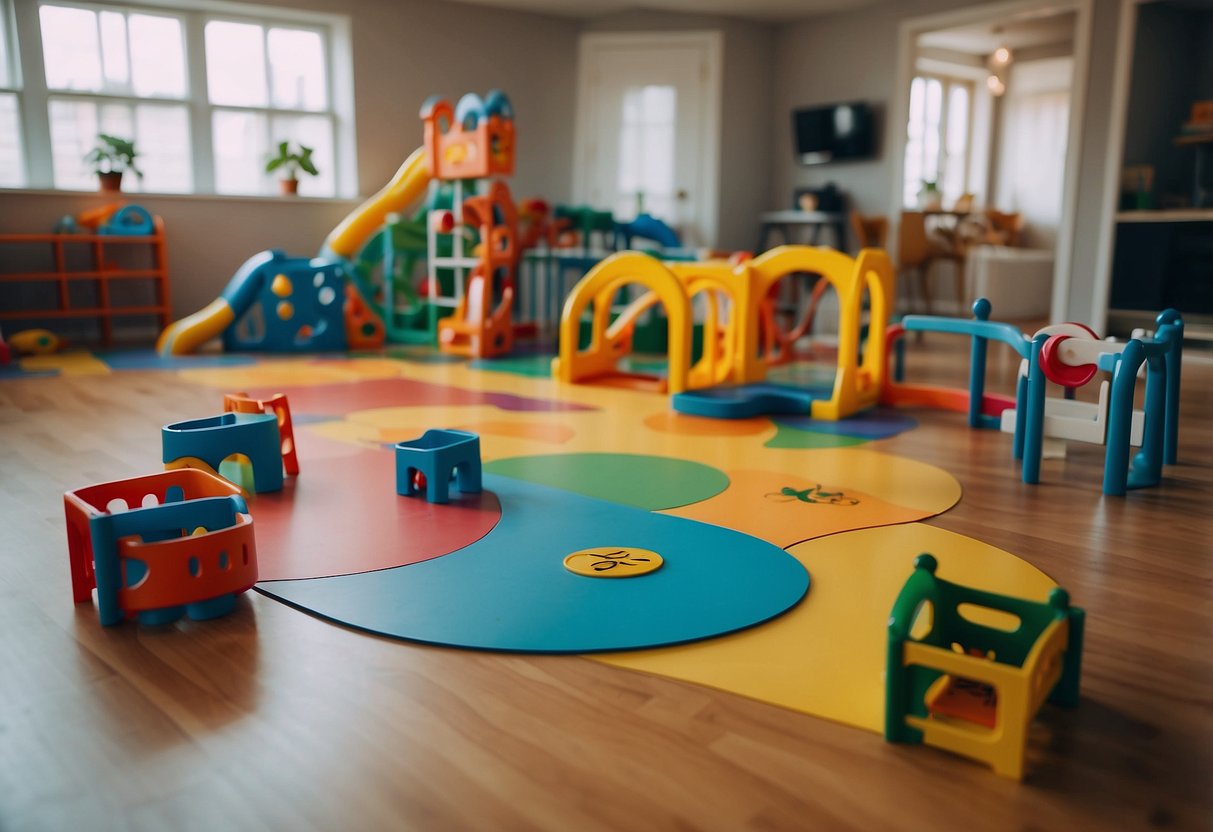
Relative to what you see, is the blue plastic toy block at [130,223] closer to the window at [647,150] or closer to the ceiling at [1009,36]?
the window at [647,150]

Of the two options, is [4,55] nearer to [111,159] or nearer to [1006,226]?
[111,159]

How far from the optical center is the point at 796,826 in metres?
1.21

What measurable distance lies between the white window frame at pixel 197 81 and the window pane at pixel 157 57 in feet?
0.15

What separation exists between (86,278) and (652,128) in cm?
454

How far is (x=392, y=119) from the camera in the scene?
295 inches

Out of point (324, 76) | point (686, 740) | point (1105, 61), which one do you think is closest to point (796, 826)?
point (686, 740)

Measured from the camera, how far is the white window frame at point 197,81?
6336 mm

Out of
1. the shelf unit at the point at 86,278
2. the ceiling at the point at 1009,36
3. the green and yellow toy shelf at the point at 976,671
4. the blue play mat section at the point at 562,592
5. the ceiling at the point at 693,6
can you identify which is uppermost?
the ceiling at the point at 1009,36

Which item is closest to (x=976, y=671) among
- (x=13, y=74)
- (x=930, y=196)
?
(x=13, y=74)

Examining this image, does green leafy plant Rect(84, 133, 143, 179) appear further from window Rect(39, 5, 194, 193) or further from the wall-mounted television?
the wall-mounted television

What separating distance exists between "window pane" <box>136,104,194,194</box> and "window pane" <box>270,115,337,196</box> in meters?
0.56

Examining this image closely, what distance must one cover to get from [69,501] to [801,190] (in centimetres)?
728

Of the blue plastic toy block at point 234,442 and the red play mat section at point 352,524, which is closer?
the red play mat section at point 352,524

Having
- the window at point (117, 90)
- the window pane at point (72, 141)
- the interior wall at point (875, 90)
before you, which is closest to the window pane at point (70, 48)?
the window at point (117, 90)
